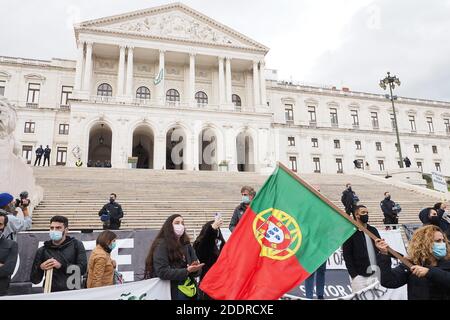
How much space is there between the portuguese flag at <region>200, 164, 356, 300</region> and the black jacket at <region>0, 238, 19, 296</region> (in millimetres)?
2185

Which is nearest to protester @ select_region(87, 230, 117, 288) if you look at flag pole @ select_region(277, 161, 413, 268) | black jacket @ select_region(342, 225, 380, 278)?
flag pole @ select_region(277, 161, 413, 268)

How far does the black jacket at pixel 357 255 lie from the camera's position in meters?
4.40

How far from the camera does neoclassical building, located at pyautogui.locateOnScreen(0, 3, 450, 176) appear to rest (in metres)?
32.9


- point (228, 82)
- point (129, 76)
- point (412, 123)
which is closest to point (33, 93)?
point (129, 76)

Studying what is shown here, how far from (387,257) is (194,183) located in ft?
53.7

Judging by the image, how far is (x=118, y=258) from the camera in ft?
20.6

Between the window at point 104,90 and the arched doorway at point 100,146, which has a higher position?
the window at point 104,90

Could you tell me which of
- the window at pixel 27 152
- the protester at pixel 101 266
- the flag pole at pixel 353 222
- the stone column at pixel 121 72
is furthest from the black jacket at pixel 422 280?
the window at pixel 27 152

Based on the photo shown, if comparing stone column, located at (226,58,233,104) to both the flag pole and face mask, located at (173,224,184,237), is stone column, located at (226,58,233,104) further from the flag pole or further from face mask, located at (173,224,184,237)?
the flag pole

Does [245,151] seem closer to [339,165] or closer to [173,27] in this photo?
[339,165]

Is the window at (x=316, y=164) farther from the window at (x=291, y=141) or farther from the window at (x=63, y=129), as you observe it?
the window at (x=63, y=129)

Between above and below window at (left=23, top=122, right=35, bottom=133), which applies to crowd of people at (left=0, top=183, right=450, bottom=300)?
below

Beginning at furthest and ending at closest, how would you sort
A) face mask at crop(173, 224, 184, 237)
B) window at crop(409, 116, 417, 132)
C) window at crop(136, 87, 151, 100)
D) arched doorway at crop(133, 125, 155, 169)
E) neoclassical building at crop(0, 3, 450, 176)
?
window at crop(409, 116, 417, 132) < window at crop(136, 87, 151, 100) < arched doorway at crop(133, 125, 155, 169) < neoclassical building at crop(0, 3, 450, 176) < face mask at crop(173, 224, 184, 237)

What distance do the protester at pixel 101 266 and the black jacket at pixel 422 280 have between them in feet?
9.48
